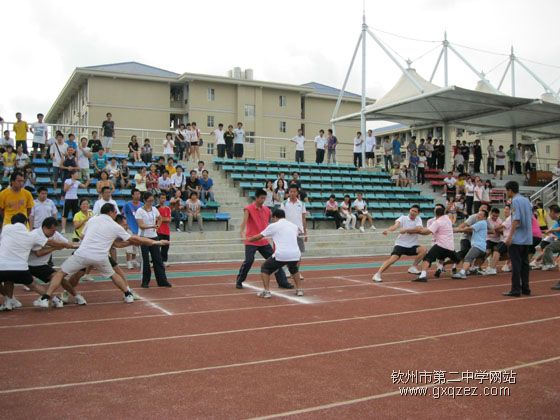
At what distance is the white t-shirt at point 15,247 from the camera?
296 inches

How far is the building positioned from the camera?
40906mm

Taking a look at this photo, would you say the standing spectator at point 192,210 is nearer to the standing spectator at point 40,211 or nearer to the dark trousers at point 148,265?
the standing spectator at point 40,211

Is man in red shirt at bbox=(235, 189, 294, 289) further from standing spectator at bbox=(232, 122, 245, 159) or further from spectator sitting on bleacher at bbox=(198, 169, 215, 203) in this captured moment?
standing spectator at bbox=(232, 122, 245, 159)

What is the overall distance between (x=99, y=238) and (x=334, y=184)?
15486mm

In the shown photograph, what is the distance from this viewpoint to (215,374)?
4.93 meters

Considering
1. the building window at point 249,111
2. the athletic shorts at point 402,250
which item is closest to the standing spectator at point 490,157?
the athletic shorts at point 402,250

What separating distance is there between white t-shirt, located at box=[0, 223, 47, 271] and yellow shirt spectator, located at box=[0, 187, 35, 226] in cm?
272

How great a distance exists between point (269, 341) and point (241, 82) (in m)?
40.0

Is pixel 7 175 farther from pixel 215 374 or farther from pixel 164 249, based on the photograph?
pixel 215 374

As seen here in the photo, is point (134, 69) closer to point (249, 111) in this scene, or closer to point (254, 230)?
point (249, 111)

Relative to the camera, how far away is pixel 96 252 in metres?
7.95

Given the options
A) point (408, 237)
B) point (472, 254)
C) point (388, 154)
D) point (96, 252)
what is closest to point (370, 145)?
point (388, 154)

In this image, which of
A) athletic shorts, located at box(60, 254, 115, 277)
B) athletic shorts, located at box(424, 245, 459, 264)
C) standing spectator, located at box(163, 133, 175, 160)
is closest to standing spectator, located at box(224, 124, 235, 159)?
standing spectator, located at box(163, 133, 175, 160)

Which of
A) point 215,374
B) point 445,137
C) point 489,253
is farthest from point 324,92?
point 215,374
